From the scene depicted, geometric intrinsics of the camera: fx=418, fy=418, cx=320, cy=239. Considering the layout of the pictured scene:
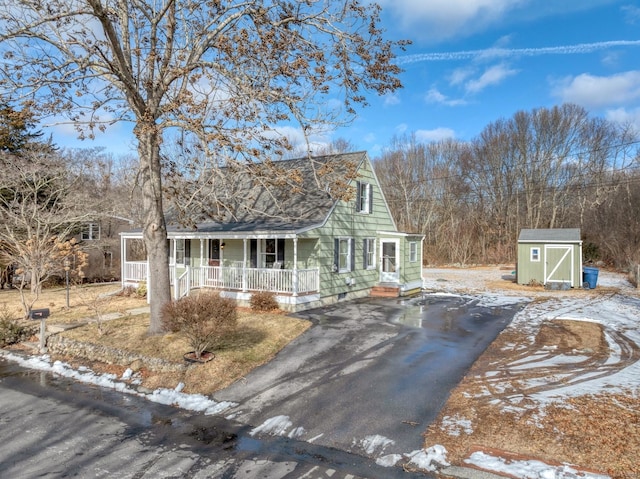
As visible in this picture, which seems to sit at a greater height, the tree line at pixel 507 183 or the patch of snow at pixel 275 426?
the tree line at pixel 507 183

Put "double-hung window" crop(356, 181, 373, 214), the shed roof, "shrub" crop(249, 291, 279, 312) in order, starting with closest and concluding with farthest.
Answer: "shrub" crop(249, 291, 279, 312) < "double-hung window" crop(356, 181, 373, 214) < the shed roof

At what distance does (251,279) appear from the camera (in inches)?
591

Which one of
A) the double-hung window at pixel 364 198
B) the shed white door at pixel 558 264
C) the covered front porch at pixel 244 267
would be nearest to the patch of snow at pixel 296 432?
the covered front porch at pixel 244 267

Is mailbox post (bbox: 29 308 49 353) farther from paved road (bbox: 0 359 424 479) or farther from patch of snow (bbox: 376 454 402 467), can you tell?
patch of snow (bbox: 376 454 402 467)

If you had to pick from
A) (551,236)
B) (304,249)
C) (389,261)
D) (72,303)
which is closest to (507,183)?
(551,236)

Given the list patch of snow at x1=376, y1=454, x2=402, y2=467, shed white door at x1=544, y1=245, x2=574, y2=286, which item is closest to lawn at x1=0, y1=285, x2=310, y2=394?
patch of snow at x1=376, y1=454, x2=402, y2=467

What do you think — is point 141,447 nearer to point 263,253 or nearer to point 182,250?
point 263,253

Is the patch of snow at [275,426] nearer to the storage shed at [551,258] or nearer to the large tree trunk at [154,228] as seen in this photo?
the large tree trunk at [154,228]

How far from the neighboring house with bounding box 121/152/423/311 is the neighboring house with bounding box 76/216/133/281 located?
7511 mm

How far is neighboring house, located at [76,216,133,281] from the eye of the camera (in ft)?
81.5

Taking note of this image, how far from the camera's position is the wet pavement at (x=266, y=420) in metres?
4.83

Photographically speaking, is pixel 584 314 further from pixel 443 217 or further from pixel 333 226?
pixel 443 217

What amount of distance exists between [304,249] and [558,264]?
1413 cm

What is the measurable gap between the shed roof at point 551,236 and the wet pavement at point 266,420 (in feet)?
47.1
